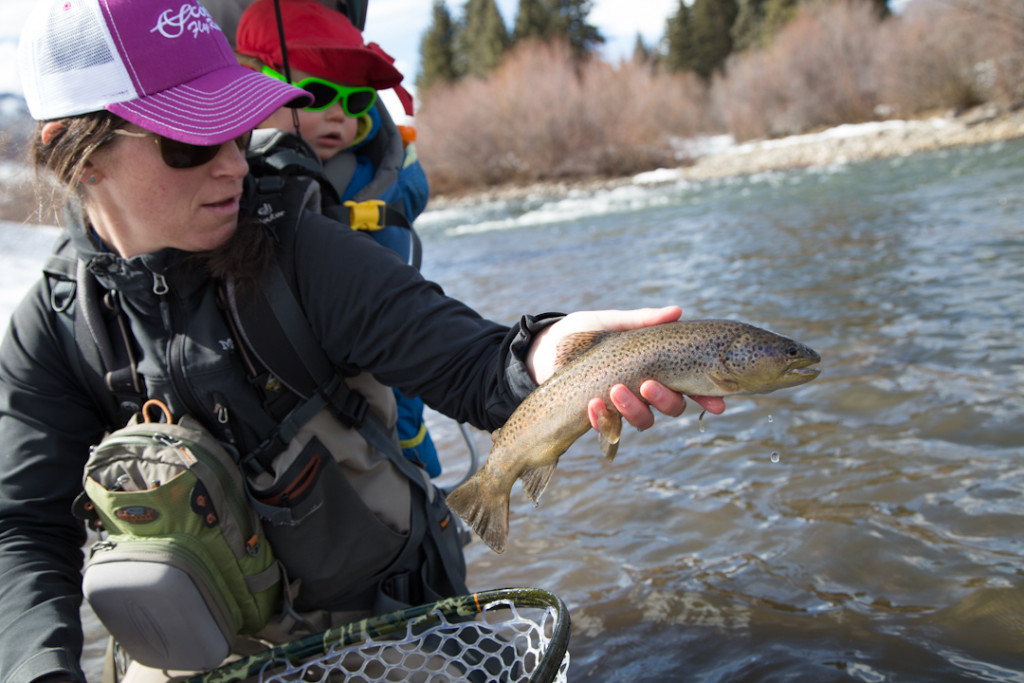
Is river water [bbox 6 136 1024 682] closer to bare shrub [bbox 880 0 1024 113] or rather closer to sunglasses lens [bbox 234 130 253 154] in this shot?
sunglasses lens [bbox 234 130 253 154]

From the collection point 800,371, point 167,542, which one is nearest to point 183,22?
point 167,542

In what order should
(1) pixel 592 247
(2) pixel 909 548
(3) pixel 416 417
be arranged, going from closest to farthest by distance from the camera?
(3) pixel 416 417 < (2) pixel 909 548 < (1) pixel 592 247

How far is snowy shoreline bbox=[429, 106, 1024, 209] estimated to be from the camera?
26.2 meters

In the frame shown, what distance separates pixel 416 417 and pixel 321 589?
87 centimetres

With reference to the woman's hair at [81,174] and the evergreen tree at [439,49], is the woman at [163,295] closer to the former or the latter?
the woman's hair at [81,174]

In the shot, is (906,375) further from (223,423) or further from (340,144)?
(223,423)

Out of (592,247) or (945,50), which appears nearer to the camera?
(592,247)

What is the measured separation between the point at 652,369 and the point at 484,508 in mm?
648

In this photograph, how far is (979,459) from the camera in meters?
4.72

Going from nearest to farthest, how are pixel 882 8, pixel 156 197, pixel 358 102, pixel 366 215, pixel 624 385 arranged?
pixel 624 385
pixel 156 197
pixel 366 215
pixel 358 102
pixel 882 8

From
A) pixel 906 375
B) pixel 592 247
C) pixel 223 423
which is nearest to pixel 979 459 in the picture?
pixel 906 375

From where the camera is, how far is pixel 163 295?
7.83 feet

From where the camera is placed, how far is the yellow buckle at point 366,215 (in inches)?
111

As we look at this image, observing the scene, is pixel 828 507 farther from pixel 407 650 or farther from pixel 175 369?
pixel 175 369
